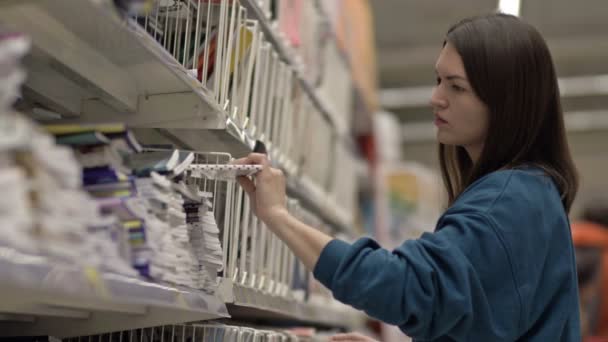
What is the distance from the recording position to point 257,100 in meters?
2.45

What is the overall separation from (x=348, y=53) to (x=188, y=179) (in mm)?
2350

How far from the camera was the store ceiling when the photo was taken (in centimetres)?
699

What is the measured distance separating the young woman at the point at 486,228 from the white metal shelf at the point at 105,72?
228mm

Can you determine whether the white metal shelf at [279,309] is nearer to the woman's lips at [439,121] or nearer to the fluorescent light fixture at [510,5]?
the woman's lips at [439,121]

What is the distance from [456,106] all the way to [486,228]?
296 millimetres

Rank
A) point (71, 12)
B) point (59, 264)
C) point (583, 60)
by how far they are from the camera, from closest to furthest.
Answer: point (59, 264) < point (71, 12) < point (583, 60)

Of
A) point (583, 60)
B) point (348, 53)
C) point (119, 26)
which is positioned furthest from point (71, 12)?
point (583, 60)

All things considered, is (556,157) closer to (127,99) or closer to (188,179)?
(188,179)

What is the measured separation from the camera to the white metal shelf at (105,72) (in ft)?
4.91

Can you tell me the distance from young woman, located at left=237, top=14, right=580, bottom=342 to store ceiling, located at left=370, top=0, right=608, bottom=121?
15.3ft

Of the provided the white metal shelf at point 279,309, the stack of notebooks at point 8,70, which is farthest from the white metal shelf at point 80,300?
the white metal shelf at point 279,309

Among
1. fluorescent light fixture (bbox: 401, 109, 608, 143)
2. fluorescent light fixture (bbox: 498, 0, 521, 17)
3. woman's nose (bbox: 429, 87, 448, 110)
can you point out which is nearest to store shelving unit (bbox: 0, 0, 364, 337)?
woman's nose (bbox: 429, 87, 448, 110)

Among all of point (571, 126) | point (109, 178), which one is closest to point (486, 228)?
point (109, 178)

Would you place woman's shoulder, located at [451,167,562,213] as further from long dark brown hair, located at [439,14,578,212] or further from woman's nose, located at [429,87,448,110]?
woman's nose, located at [429,87,448,110]
